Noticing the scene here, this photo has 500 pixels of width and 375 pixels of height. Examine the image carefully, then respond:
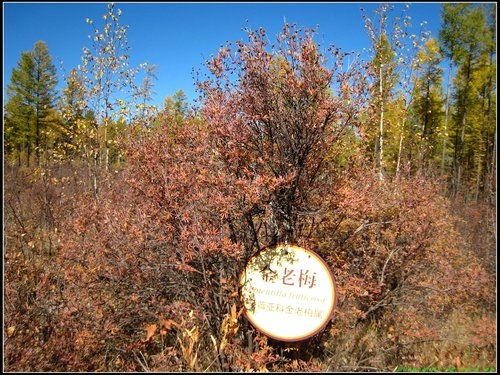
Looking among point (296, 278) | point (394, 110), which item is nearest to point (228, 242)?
point (296, 278)

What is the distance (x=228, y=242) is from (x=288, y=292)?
2.55 feet

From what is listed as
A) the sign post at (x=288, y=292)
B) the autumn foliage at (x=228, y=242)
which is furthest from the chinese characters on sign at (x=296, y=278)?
the autumn foliage at (x=228, y=242)

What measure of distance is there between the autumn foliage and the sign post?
210 millimetres

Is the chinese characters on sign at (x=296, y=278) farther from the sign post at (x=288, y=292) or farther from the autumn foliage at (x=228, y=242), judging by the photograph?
the autumn foliage at (x=228, y=242)

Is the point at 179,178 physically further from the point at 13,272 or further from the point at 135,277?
the point at 13,272

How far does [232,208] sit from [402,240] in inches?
116

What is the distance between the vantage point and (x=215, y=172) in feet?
13.7

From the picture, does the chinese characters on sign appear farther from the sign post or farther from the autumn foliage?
the autumn foliage

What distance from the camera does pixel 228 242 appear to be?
12.2 ft

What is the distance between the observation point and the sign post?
375cm

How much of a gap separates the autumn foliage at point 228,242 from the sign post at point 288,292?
210mm

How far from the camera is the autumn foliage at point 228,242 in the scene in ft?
12.7

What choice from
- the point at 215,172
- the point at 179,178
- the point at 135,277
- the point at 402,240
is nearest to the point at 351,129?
the point at 215,172

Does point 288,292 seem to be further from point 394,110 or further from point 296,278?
point 394,110
